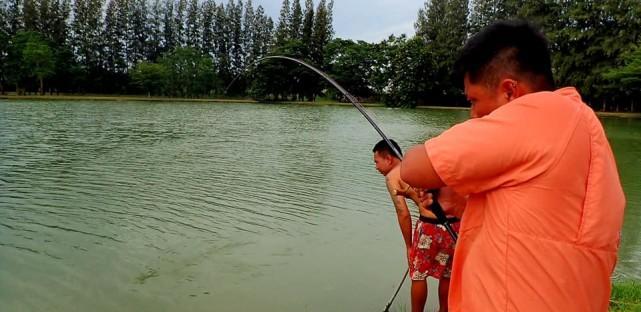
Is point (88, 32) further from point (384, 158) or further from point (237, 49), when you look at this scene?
point (384, 158)

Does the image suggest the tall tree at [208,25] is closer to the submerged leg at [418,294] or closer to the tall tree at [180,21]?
the tall tree at [180,21]

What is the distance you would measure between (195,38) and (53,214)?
79.5 metres

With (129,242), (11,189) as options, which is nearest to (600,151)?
(129,242)

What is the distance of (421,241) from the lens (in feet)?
14.0

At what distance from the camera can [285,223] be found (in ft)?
28.7

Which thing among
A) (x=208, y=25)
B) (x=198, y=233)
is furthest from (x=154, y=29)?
(x=198, y=233)

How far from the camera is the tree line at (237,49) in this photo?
6047 cm

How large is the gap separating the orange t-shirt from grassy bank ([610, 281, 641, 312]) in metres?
3.82

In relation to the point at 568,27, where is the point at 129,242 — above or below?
below

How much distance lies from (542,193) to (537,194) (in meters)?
0.01

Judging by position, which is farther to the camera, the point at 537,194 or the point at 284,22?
the point at 284,22

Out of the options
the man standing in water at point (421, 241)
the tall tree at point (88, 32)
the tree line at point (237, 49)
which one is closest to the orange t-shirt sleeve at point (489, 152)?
the man standing in water at point (421, 241)

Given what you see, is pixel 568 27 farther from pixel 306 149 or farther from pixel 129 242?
pixel 129 242

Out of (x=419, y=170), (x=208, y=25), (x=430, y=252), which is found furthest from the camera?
(x=208, y=25)
